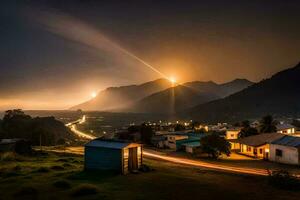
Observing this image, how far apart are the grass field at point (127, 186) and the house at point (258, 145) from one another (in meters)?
28.0

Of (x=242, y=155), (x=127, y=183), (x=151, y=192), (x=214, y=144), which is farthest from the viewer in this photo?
(x=242, y=155)

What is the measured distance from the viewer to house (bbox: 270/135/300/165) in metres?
55.9

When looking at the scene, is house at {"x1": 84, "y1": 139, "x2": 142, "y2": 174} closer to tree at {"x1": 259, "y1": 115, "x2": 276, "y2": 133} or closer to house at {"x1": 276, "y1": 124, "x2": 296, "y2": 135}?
tree at {"x1": 259, "y1": 115, "x2": 276, "y2": 133}

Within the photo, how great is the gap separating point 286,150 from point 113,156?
33.6 meters

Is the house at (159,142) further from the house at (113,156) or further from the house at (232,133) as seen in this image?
the house at (113,156)

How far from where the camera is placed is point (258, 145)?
66875mm

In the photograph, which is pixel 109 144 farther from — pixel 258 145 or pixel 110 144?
pixel 258 145

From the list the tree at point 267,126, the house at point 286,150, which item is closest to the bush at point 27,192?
the house at point 286,150

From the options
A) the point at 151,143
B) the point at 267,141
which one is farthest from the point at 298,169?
the point at 151,143

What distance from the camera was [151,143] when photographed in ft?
324

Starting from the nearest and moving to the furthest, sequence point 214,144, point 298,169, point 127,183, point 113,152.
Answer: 1. point 127,183
2. point 113,152
3. point 298,169
4. point 214,144

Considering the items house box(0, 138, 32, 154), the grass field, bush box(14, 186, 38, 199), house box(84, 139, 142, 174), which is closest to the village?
house box(84, 139, 142, 174)

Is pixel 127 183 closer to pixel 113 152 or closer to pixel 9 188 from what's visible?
pixel 113 152

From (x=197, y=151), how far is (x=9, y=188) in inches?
2004
